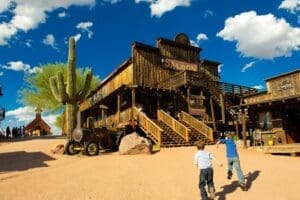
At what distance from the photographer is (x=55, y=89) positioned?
21.1 meters

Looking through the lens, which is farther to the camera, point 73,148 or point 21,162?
point 73,148

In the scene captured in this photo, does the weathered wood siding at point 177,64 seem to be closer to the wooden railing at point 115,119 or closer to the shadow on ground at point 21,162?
the wooden railing at point 115,119

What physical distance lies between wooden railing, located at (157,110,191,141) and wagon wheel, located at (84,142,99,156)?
5.95 m

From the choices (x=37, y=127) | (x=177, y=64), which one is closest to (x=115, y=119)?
(x=177, y=64)

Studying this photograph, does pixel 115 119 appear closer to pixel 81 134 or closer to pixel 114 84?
pixel 114 84

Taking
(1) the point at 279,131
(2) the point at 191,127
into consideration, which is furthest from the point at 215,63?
(1) the point at 279,131

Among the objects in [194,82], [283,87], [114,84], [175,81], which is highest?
[114,84]

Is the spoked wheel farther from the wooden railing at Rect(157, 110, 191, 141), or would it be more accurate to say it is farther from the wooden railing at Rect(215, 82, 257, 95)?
the wooden railing at Rect(215, 82, 257, 95)

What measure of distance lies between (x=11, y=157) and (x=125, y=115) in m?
9.76

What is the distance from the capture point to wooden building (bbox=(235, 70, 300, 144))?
19469mm

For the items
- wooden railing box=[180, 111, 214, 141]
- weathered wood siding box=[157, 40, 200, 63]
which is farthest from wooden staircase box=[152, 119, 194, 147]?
weathered wood siding box=[157, 40, 200, 63]

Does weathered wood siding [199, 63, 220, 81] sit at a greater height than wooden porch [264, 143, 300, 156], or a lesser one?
greater

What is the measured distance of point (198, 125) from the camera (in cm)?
2231

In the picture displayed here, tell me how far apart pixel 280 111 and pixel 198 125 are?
18.7 feet
